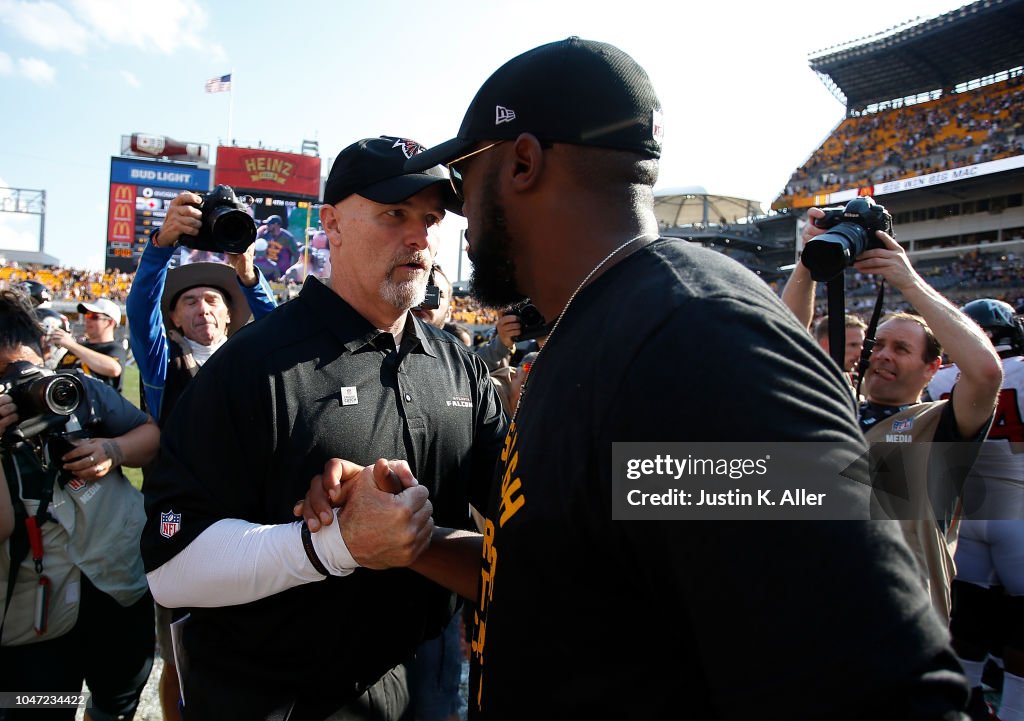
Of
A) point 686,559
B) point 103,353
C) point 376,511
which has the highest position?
point 103,353

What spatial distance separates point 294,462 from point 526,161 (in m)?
1.03

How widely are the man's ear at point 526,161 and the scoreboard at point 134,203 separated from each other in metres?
34.5

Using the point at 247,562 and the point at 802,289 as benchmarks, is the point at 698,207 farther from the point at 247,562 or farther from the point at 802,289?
the point at 247,562

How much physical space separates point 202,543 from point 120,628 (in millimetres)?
1749

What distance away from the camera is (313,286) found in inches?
81.5

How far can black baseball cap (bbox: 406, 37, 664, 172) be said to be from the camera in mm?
1193

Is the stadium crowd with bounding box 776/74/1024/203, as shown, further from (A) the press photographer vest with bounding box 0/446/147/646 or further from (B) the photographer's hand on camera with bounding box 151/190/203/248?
(A) the press photographer vest with bounding box 0/446/147/646

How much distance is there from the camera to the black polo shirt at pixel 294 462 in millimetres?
1728

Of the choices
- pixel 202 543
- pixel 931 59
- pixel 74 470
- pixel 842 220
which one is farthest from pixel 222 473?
pixel 931 59

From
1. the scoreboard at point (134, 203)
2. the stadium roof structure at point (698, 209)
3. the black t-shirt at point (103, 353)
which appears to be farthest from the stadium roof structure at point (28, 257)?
the black t-shirt at point (103, 353)

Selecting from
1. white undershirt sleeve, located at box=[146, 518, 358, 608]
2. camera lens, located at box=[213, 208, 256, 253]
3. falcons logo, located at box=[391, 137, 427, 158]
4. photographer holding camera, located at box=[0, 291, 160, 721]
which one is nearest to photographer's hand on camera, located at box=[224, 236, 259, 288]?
camera lens, located at box=[213, 208, 256, 253]

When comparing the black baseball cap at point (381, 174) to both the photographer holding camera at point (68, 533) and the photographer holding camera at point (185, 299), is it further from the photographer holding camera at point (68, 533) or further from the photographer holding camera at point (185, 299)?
the photographer holding camera at point (68, 533)

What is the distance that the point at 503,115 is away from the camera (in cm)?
124

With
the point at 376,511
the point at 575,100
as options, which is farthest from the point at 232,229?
the point at 575,100
